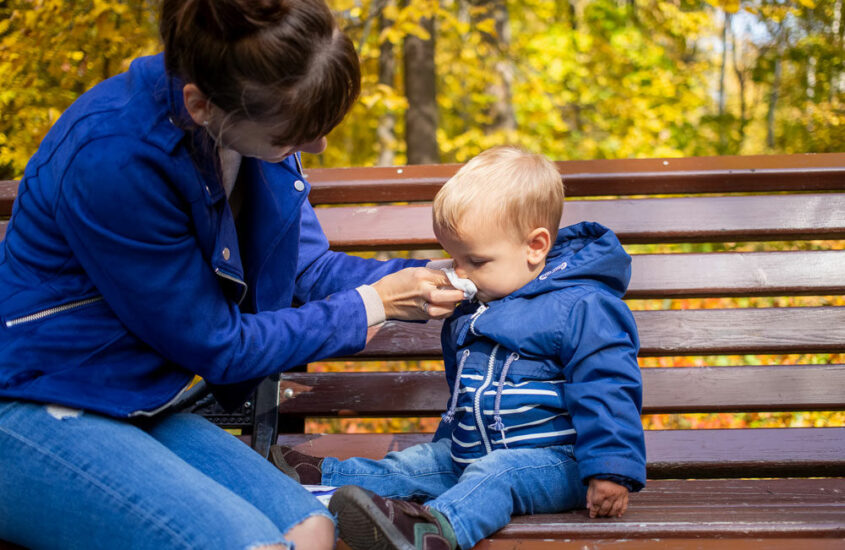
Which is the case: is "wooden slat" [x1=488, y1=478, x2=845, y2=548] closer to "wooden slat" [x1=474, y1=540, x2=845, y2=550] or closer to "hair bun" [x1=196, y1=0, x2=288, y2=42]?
"wooden slat" [x1=474, y1=540, x2=845, y2=550]

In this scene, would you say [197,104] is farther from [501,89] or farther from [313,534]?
[501,89]

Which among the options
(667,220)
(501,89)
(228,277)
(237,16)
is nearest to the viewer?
(237,16)

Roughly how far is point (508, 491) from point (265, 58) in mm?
1248

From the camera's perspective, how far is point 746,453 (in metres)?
2.80

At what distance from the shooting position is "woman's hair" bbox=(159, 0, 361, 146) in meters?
1.64

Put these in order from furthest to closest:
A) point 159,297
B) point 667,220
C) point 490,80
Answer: point 490,80, point 667,220, point 159,297

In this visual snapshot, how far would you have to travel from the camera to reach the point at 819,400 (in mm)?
2842

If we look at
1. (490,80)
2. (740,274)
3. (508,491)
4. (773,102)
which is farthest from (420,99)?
(773,102)

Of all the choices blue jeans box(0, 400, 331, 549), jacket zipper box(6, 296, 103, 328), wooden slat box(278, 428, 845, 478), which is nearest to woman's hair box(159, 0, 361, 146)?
jacket zipper box(6, 296, 103, 328)

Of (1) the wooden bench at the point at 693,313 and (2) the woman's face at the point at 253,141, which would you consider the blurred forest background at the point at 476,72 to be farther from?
(2) the woman's face at the point at 253,141

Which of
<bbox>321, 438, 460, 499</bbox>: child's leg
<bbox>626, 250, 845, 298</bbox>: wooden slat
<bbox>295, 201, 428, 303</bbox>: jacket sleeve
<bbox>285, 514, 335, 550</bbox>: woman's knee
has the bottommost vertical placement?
<bbox>321, 438, 460, 499</bbox>: child's leg

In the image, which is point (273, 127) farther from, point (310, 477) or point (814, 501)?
point (814, 501)

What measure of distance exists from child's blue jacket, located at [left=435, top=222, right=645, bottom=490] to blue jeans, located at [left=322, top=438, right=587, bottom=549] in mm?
87

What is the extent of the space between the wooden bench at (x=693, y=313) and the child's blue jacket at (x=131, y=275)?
2.63 ft
